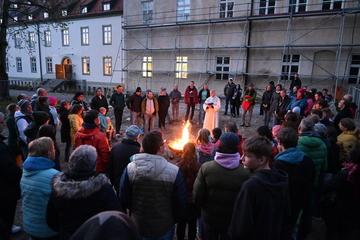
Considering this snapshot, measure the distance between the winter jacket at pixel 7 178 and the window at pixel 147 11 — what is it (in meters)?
19.0

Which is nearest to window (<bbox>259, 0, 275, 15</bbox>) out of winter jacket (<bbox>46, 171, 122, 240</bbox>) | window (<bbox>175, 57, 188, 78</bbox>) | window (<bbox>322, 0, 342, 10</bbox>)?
window (<bbox>322, 0, 342, 10</bbox>)

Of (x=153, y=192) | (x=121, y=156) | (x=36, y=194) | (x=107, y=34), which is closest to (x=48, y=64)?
(x=107, y=34)

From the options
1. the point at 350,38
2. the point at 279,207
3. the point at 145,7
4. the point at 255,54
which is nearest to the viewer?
the point at 279,207

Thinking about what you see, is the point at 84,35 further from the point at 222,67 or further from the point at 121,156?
the point at 121,156

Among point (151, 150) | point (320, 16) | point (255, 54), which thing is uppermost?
point (320, 16)

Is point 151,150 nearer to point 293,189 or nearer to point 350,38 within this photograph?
point 293,189

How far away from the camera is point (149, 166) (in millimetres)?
2346

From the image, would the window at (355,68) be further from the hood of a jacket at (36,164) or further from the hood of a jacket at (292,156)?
the hood of a jacket at (36,164)

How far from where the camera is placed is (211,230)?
2.63m

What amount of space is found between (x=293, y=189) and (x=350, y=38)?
14.9 meters

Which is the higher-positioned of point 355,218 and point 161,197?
point 161,197

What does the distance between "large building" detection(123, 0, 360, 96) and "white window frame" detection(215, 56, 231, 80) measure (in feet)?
0.24

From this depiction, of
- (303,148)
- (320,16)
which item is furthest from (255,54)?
(303,148)

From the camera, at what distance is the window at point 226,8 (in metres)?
16.4
